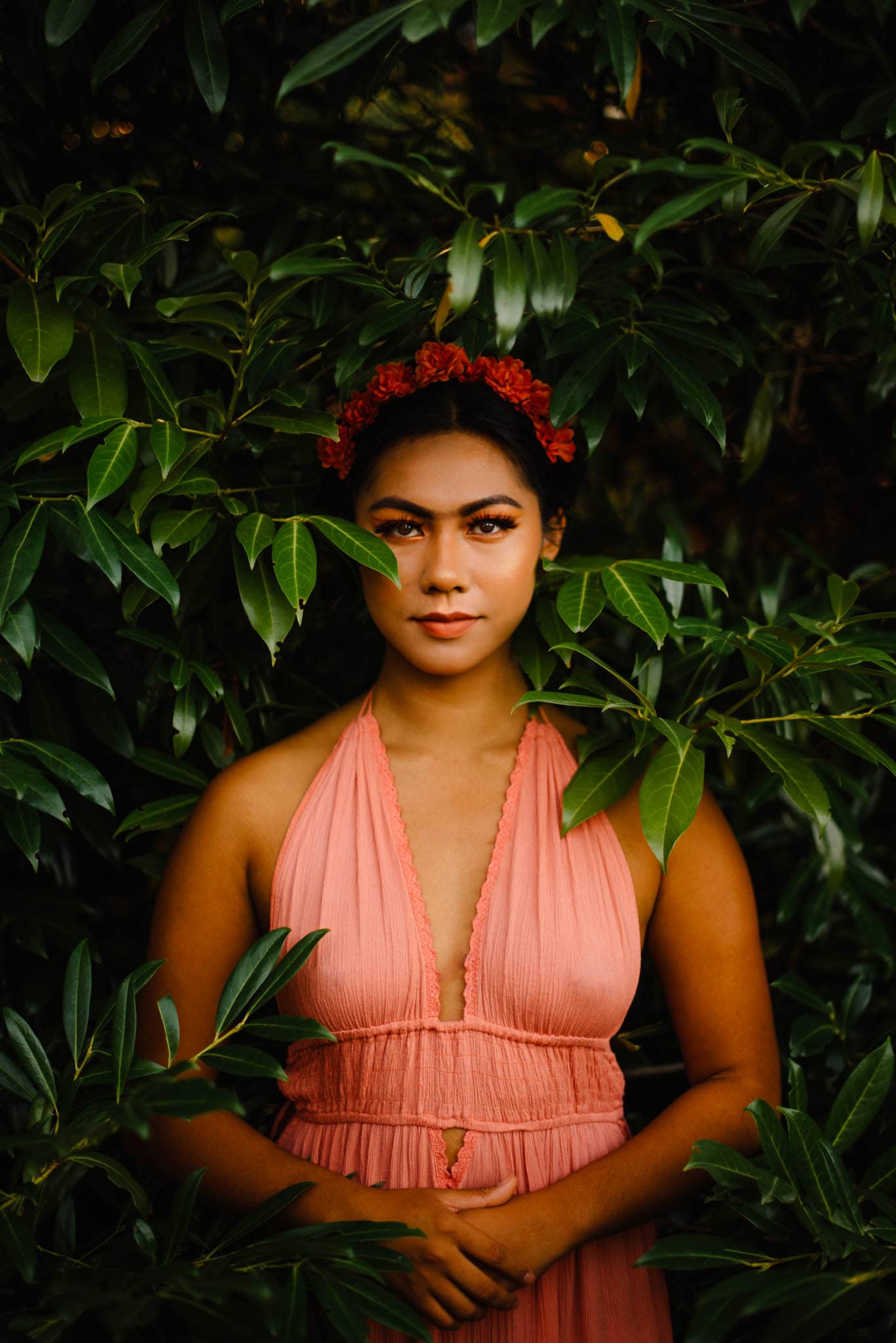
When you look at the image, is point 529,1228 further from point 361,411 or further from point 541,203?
point 541,203

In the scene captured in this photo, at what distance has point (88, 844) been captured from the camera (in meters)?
2.15

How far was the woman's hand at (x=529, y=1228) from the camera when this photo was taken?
4.90 feet

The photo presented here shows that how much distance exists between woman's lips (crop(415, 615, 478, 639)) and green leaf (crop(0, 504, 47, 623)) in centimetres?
53

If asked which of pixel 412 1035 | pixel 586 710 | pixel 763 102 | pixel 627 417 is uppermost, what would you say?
pixel 763 102

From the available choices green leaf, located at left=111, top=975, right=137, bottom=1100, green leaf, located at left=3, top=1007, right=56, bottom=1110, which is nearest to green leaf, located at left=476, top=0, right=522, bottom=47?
green leaf, located at left=111, top=975, right=137, bottom=1100

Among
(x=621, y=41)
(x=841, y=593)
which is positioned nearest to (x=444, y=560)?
(x=841, y=593)

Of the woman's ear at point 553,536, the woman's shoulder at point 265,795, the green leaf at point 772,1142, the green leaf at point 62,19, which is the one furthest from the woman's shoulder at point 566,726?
the green leaf at point 62,19

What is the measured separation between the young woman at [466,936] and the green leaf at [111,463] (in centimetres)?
33

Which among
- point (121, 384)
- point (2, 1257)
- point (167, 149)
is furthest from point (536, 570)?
point (2, 1257)

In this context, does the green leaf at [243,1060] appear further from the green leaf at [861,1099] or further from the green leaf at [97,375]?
the green leaf at [97,375]

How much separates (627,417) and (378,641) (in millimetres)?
838

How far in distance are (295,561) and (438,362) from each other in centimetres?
40

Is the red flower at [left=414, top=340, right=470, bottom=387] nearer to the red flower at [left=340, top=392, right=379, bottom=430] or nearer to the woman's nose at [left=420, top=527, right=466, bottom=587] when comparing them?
the red flower at [left=340, top=392, right=379, bottom=430]

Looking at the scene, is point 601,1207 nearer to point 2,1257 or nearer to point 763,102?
point 2,1257
